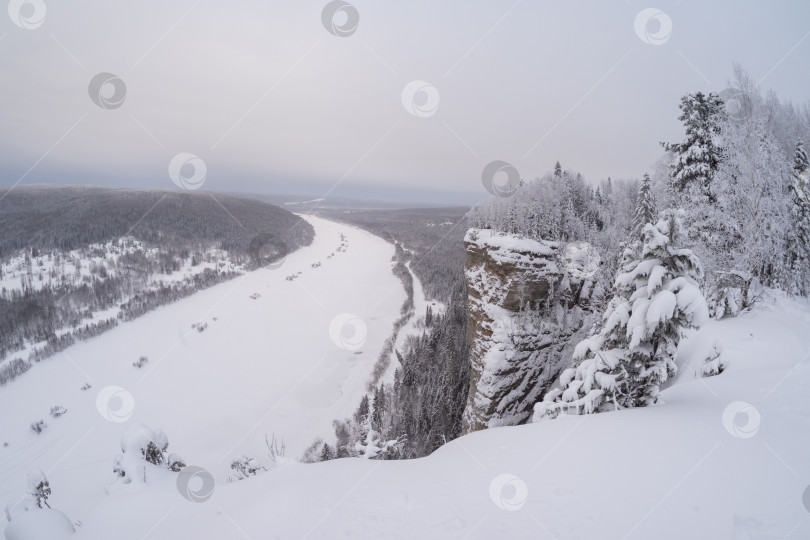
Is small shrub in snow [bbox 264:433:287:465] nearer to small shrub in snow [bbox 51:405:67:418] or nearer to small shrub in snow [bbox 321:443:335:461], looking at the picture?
small shrub in snow [bbox 321:443:335:461]

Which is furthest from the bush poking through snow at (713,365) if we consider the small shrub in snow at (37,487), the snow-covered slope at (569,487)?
the small shrub in snow at (37,487)

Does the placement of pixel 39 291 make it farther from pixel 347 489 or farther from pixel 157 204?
pixel 157 204

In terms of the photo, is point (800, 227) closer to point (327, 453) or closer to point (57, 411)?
point (327, 453)

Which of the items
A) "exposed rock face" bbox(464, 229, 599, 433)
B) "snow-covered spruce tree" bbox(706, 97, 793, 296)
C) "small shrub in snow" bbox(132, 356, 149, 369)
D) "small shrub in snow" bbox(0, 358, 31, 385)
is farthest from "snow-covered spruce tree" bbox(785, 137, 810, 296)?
"small shrub in snow" bbox(0, 358, 31, 385)

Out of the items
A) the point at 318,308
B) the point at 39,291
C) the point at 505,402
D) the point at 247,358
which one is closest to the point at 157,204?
the point at 39,291

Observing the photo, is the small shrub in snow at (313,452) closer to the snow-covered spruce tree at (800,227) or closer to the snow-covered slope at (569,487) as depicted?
the snow-covered slope at (569,487)
